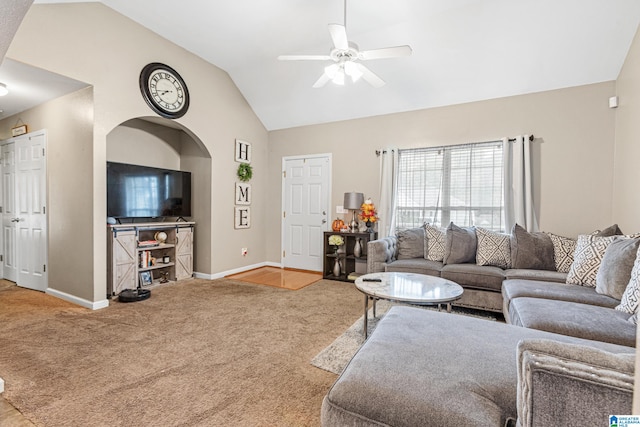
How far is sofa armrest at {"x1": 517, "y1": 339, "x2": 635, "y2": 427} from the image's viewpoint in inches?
25.1

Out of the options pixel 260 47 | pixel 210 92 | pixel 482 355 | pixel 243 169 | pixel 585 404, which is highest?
pixel 260 47

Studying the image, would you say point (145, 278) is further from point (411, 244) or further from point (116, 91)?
point (411, 244)

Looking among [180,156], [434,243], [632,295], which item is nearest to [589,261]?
[632,295]

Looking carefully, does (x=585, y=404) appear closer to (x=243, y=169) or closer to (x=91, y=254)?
(x=91, y=254)

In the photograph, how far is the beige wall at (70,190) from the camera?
333 centimetres

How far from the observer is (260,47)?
409 cm

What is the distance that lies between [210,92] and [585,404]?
5.14 m

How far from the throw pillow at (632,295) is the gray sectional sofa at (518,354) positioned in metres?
0.01

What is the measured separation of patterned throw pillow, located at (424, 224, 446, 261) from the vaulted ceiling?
75.0 inches

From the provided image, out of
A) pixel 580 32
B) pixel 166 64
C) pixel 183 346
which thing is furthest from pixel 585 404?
pixel 166 64

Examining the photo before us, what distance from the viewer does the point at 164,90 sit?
3.94 m

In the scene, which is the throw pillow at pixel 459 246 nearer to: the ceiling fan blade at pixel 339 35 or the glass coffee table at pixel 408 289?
the glass coffee table at pixel 408 289

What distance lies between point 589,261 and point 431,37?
2.92 metres

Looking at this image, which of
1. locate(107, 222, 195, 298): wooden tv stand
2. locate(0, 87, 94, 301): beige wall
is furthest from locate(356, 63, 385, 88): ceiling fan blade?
locate(107, 222, 195, 298): wooden tv stand
